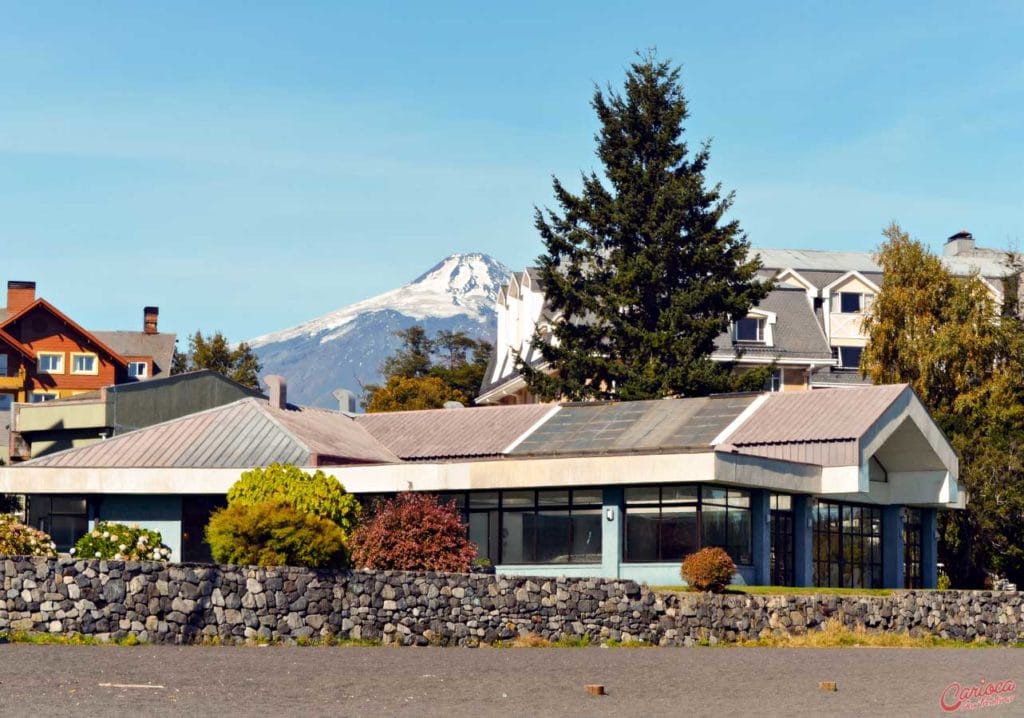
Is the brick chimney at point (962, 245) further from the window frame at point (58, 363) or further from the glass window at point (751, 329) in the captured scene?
the window frame at point (58, 363)

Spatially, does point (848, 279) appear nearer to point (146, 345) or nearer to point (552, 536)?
point (552, 536)

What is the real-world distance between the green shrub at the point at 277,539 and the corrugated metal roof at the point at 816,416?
2088cm

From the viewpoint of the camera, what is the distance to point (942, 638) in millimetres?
44156

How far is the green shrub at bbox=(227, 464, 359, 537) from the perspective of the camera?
147 feet

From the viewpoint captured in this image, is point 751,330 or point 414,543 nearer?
point 414,543

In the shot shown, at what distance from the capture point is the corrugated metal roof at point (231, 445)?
50.9m

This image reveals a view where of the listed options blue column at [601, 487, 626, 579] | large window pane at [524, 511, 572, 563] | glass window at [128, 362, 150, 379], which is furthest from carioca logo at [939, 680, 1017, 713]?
glass window at [128, 362, 150, 379]

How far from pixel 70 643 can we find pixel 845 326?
247 feet

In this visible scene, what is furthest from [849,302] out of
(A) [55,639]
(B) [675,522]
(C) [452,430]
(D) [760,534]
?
(A) [55,639]

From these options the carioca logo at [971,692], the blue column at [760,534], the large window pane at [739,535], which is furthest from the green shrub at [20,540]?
the blue column at [760,534]

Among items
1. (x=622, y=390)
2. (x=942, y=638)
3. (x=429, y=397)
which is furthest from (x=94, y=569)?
(x=429, y=397)

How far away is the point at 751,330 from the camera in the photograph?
297 ft

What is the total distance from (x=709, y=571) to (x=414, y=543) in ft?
26.9

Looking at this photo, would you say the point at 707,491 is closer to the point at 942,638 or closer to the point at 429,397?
the point at 942,638
